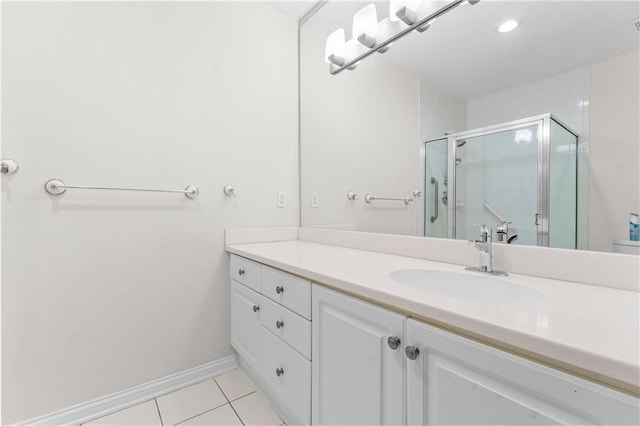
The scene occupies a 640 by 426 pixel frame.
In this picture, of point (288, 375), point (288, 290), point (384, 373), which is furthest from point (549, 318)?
point (288, 375)

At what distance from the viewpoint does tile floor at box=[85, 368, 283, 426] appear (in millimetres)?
1311

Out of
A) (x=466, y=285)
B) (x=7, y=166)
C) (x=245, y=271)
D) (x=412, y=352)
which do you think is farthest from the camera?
(x=245, y=271)

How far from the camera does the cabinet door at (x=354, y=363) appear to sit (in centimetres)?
76

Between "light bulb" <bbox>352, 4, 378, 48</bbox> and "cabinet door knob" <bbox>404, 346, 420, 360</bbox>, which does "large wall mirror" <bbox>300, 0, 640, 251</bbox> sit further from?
"cabinet door knob" <bbox>404, 346, 420, 360</bbox>

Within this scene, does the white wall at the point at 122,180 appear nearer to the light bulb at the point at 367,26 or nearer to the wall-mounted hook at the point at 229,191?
the wall-mounted hook at the point at 229,191

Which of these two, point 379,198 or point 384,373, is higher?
point 379,198

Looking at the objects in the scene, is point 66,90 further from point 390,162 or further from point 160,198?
point 390,162

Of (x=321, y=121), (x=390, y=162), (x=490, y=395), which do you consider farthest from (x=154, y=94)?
(x=490, y=395)

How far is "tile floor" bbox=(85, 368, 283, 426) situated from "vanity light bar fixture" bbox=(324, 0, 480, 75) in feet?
6.20

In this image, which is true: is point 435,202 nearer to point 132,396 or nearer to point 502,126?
point 502,126

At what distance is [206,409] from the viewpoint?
139 cm

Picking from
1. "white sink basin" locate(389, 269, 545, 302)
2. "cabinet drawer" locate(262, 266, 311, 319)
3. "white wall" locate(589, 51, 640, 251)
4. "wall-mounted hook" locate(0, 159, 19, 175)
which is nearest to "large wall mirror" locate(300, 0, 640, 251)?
"white wall" locate(589, 51, 640, 251)

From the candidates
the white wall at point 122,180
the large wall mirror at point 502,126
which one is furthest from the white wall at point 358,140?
the white wall at point 122,180

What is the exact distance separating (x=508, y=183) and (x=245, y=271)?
1270 mm
